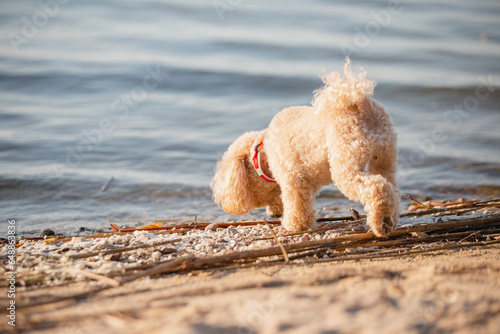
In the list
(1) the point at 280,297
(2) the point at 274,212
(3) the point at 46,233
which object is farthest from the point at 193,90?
(1) the point at 280,297

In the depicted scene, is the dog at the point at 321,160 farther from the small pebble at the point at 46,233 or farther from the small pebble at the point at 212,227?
the small pebble at the point at 46,233

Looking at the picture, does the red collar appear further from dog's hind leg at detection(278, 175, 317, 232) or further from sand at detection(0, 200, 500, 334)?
sand at detection(0, 200, 500, 334)

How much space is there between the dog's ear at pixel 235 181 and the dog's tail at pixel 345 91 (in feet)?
3.54

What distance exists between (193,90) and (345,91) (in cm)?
765

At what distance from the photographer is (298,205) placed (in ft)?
14.7

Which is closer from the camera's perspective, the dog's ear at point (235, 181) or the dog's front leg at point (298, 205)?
the dog's front leg at point (298, 205)

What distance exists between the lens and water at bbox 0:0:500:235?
692cm

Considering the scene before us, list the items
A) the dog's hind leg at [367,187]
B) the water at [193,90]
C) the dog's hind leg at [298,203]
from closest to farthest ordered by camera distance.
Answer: the dog's hind leg at [367,187] < the dog's hind leg at [298,203] < the water at [193,90]

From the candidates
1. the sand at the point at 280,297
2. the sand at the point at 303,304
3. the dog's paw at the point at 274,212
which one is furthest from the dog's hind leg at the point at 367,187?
the dog's paw at the point at 274,212

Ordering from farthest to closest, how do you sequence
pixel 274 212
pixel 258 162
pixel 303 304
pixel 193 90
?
pixel 193 90 → pixel 274 212 → pixel 258 162 → pixel 303 304

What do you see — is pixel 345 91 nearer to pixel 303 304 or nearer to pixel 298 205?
pixel 298 205

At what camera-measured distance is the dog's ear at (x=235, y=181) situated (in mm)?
4703

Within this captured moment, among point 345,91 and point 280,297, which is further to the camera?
point 345,91

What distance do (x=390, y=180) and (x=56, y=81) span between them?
372 inches
